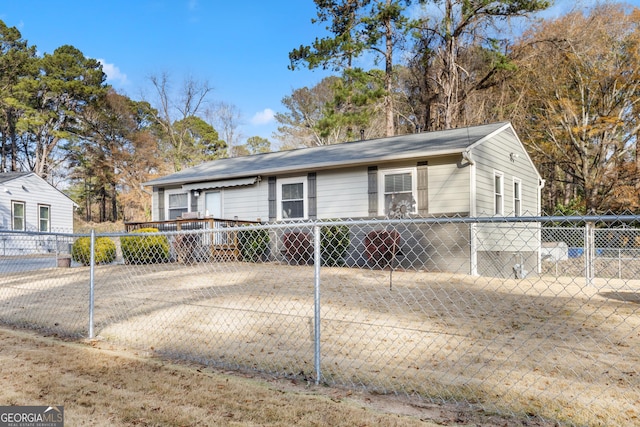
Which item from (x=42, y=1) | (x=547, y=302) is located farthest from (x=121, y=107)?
(x=547, y=302)

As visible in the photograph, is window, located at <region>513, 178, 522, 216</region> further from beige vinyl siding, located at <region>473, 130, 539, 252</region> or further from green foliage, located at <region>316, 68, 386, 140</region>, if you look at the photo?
green foliage, located at <region>316, 68, 386, 140</region>

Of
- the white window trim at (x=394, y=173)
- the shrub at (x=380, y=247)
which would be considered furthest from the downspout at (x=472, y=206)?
the shrub at (x=380, y=247)

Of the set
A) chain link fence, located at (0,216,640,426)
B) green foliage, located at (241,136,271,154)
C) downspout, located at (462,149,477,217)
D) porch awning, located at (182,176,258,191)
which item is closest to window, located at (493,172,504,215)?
chain link fence, located at (0,216,640,426)

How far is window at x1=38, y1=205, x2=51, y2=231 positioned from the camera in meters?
21.3

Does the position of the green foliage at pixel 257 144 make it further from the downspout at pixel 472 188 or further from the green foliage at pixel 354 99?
the downspout at pixel 472 188

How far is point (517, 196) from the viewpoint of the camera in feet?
42.2

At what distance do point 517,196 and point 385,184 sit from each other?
14.9 ft

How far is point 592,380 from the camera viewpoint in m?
3.38

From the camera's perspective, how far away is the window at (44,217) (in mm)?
21297

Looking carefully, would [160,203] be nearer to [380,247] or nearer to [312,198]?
[312,198]

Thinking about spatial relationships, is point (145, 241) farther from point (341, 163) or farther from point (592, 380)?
point (592, 380)

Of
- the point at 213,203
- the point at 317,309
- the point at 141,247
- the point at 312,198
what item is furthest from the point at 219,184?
the point at 317,309

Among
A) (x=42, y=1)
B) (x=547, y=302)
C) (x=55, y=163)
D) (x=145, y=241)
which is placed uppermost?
(x=42, y=1)

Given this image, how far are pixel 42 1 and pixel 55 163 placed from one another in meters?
12.7
